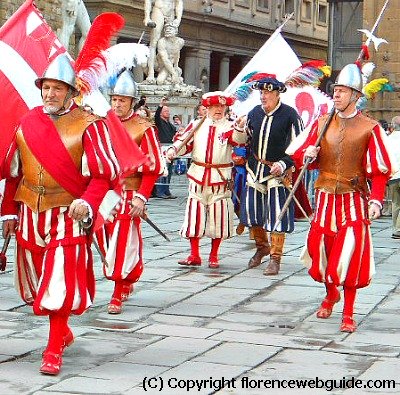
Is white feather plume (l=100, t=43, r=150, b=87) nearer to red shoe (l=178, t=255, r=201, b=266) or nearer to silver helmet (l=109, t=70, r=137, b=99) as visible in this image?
silver helmet (l=109, t=70, r=137, b=99)

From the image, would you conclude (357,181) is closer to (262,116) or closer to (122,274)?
(122,274)

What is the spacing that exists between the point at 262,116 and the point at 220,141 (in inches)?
18.8

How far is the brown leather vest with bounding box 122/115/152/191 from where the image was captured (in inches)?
351

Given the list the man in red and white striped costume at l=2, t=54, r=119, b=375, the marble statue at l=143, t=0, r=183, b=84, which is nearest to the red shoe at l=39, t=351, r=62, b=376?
the man in red and white striped costume at l=2, t=54, r=119, b=375

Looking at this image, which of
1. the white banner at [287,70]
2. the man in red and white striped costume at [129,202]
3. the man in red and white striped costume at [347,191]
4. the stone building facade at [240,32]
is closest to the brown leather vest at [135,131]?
the man in red and white striped costume at [129,202]

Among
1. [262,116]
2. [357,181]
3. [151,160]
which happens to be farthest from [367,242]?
[262,116]

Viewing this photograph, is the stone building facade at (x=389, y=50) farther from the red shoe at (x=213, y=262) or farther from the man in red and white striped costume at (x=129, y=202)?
the man in red and white striped costume at (x=129, y=202)

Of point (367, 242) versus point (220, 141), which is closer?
point (367, 242)

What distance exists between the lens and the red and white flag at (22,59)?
25.9 ft

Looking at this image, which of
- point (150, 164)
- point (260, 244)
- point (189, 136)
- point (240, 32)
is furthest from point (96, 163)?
point (240, 32)

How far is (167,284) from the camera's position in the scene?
10.3 meters

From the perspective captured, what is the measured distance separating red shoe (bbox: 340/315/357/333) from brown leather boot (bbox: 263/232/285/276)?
8.99ft

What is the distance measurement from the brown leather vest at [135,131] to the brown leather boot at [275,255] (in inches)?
92.2

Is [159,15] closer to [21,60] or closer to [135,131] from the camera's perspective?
[135,131]
